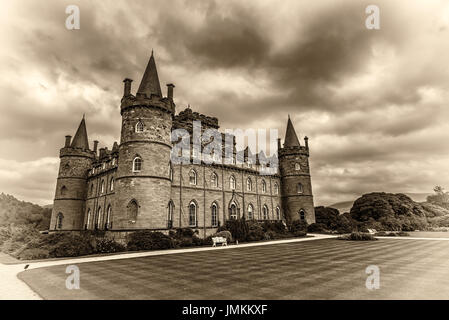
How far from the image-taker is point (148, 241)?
Result: 2042 centimetres

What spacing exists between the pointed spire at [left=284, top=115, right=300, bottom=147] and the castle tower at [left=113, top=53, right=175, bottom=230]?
25.1 metres

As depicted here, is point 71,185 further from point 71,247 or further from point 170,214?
point 71,247

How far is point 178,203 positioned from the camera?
2769 cm

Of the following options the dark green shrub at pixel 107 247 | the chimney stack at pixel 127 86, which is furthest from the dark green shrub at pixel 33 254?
the chimney stack at pixel 127 86

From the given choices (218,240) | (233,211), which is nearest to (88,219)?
(233,211)


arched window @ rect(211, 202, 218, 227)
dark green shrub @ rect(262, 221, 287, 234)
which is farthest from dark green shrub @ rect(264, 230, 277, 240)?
arched window @ rect(211, 202, 218, 227)

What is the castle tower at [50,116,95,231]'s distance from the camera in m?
34.6

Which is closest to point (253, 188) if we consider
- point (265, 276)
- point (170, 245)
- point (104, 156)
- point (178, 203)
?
point (178, 203)

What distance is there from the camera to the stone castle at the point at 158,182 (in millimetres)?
23516

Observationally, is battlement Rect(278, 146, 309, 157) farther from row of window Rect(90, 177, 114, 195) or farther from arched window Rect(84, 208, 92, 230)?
arched window Rect(84, 208, 92, 230)

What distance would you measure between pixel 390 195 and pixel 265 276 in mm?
56398

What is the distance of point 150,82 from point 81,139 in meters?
18.5
